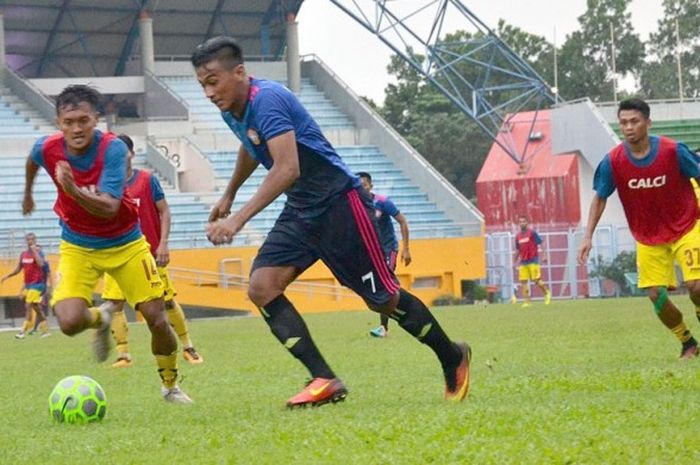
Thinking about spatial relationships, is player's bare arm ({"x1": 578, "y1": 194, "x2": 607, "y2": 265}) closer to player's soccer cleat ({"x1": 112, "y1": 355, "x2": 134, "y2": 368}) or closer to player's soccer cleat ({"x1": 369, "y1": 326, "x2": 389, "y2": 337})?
player's soccer cleat ({"x1": 112, "y1": 355, "x2": 134, "y2": 368})

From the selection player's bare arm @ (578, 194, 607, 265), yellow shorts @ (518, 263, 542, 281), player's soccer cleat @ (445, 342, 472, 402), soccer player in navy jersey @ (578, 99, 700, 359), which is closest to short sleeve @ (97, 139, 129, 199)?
player's soccer cleat @ (445, 342, 472, 402)

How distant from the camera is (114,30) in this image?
163 feet

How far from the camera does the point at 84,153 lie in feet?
31.0

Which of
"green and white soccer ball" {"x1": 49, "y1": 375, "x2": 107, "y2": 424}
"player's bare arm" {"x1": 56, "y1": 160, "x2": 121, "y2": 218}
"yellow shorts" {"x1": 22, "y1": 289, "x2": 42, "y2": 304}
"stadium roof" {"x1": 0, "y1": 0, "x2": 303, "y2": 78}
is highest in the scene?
"stadium roof" {"x1": 0, "y1": 0, "x2": 303, "y2": 78}

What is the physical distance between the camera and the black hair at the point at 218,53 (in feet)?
27.2

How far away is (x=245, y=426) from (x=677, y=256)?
5265 millimetres

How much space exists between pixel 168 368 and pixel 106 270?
0.80 m

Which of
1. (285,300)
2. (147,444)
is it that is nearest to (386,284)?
(285,300)

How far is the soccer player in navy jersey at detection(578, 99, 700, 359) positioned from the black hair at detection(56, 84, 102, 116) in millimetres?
4259

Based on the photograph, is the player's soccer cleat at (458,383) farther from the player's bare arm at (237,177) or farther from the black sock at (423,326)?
the player's bare arm at (237,177)

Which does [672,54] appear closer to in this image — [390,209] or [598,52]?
[598,52]

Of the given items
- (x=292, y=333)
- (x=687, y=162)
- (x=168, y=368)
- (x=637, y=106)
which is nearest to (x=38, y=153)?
(x=168, y=368)

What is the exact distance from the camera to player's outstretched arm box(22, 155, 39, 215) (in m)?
9.88

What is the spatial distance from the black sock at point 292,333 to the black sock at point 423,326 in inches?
21.7
